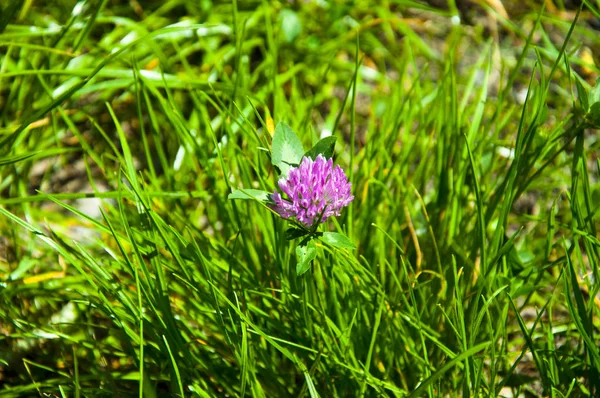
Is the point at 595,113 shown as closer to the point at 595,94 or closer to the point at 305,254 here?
the point at 595,94

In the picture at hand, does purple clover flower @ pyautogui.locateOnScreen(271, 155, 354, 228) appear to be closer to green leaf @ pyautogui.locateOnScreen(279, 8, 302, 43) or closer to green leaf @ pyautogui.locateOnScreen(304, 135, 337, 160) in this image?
green leaf @ pyautogui.locateOnScreen(304, 135, 337, 160)

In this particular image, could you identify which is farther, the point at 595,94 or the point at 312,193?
the point at 595,94

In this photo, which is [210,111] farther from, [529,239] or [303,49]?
[529,239]

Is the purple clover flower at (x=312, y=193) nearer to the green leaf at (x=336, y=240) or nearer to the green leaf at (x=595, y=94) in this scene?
the green leaf at (x=336, y=240)

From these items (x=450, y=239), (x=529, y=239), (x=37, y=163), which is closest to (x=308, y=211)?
(x=450, y=239)

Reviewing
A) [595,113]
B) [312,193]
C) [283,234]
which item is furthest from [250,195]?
[595,113]

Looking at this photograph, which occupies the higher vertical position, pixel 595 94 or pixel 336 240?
pixel 595 94

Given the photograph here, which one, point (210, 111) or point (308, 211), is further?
point (210, 111)
